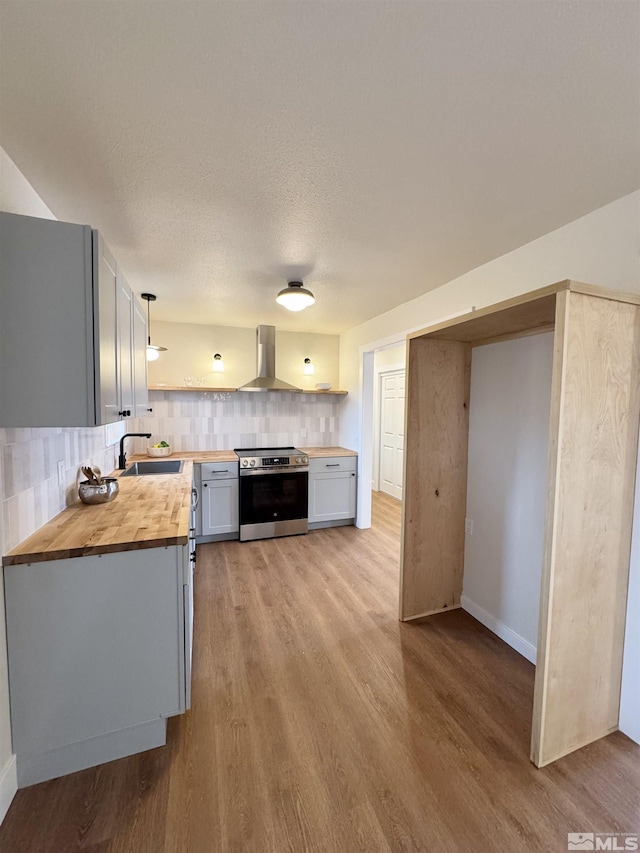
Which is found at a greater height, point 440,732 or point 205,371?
point 205,371

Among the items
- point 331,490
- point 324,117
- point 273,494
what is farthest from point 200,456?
point 324,117

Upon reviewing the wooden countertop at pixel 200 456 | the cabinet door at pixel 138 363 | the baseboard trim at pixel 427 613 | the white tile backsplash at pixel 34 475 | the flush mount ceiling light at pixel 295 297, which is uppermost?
the flush mount ceiling light at pixel 295 297

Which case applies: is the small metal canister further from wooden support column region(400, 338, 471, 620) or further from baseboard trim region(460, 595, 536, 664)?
baseboard trim region(460, 595, 536, 664)

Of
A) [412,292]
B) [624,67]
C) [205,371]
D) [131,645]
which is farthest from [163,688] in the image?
[205,371]

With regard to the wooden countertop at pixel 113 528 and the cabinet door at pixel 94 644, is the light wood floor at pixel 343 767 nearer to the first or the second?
the cabinet door at pixel 94 644

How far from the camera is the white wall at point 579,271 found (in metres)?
1.57

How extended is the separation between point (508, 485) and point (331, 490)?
2208 mm

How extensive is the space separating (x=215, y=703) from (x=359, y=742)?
2.36 ft

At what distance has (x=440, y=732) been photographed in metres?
1.61

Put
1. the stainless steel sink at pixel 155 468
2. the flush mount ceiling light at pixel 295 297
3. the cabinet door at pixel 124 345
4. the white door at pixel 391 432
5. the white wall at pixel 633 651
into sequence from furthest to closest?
1. the white door at pixel 391 432
2. the stainless steel sink at pixel 155 468
3. the flush mount ceiling light at pixel 295 297
4. the cabinet door at pixel 124 345
5. the white wall at pixel 633 651

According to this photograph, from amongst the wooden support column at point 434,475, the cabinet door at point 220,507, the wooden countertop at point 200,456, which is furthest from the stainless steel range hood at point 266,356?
the wooden support column at point 434,475

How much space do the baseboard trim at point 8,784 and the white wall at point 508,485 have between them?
8.19ft

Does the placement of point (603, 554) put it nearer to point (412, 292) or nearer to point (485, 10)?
point (485, 10)

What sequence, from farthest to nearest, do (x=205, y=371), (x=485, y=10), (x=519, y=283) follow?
(x=205, y=371), (x=519, y=283), (x=485, y=10)
